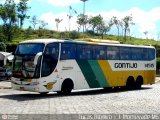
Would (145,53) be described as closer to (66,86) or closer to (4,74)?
(66,86)

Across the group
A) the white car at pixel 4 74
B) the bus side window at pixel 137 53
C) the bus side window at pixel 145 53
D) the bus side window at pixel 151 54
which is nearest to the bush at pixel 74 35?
the white car at pixel 4 74

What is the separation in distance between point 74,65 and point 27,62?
127 inches

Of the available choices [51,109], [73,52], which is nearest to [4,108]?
[51,109]

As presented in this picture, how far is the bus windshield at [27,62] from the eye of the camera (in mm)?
22578

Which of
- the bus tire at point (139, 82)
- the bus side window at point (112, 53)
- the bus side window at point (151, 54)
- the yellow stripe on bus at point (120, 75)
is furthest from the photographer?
the bus side window at point (151, 54)

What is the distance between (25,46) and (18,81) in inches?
76.1

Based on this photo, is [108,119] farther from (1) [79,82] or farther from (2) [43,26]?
(2) [43,26]

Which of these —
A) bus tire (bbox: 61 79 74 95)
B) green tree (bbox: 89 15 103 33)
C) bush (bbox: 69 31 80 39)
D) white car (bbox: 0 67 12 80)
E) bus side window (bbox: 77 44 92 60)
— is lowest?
white car (bbox: 0 67 12 80)

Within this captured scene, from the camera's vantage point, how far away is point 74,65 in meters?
25.0

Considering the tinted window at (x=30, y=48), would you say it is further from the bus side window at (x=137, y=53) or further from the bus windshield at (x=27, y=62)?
the bus side window at (x=137, y=53)

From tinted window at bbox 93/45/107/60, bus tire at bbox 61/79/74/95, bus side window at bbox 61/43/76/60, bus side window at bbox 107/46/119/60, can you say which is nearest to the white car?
bus side window at bbox 107/46/119/60

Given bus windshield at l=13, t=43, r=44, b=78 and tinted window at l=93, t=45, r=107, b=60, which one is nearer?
bus windshield at l=13, t=43, r=44, b=78

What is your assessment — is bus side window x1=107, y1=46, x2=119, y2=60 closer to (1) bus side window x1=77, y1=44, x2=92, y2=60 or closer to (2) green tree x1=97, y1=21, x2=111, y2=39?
(1) bus side window x1=77, y1=44, x2=92, y2=60

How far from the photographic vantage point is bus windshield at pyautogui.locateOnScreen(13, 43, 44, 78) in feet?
74.1
